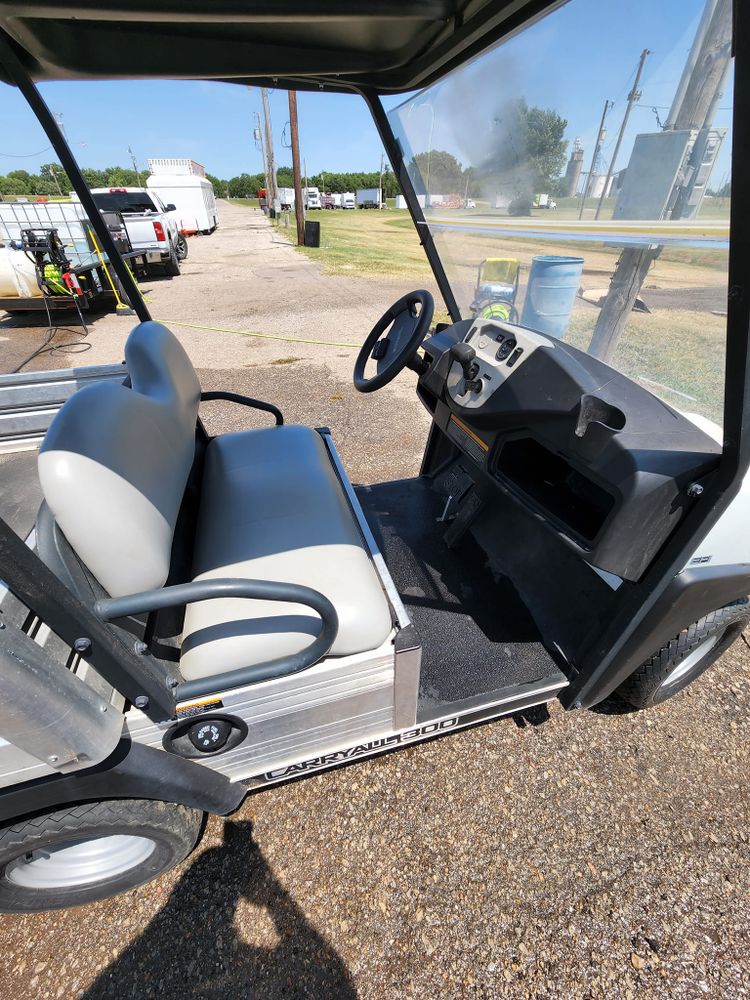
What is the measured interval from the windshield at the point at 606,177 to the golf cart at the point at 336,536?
0.05ft

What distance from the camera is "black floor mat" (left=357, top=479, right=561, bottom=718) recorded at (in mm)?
1701

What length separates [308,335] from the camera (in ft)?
22.7

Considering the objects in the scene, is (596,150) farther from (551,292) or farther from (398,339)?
(398,339)

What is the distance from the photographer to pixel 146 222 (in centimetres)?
973

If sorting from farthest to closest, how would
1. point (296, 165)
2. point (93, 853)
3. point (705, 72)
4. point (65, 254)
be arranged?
point (296, 165), point (65, 254), point (93, 853), point (705, 72)

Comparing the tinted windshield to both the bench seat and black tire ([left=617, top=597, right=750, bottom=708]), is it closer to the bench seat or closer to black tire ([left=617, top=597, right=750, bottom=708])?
the bench seat

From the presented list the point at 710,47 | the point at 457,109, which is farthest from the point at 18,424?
the point at 710,47

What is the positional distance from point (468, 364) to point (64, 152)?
1.81m

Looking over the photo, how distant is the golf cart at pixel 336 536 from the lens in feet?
3.50

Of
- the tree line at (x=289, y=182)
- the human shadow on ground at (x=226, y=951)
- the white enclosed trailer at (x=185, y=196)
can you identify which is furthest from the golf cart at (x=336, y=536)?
the tree line at (x=289, y=182)

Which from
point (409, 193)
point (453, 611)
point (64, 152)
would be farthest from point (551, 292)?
point (64, 152)

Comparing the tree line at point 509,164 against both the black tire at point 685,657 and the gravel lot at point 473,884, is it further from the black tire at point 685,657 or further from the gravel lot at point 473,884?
the gravel lot at point 473,884

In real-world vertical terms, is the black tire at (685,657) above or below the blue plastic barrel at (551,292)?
below

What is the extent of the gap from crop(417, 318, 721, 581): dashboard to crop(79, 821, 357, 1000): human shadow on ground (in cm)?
140
